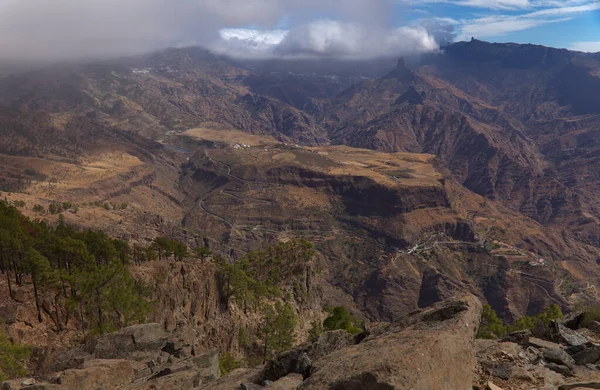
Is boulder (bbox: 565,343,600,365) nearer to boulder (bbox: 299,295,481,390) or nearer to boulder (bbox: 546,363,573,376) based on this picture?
boulder (bbox: 546,363,573,376)

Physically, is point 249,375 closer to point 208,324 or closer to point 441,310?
point 441,310

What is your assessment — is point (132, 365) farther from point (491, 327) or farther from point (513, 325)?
point (513, 325)

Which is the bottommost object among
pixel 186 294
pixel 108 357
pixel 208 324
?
pixel 208 324

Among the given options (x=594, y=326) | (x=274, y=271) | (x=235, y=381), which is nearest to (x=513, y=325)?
(x=594, y=326)

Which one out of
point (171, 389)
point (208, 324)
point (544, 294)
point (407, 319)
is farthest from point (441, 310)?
point (544, 294)

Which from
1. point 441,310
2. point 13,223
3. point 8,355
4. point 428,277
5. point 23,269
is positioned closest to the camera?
point 441,310

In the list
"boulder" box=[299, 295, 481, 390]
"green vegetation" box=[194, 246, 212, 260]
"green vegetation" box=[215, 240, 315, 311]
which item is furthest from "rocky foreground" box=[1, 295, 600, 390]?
"green vegetation" box=[194, 246, 212, 260]

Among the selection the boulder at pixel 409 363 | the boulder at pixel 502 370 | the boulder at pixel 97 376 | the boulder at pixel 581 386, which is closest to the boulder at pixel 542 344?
the boulder at pixel 502 370
